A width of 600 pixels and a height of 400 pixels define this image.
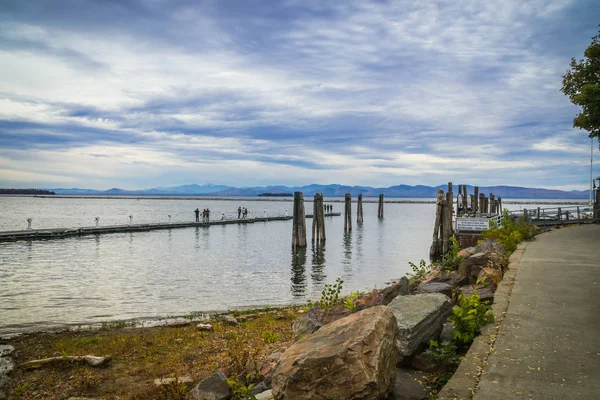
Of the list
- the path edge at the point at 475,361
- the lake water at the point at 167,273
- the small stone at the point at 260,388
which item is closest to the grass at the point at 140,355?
the small stone at the point at 260,388

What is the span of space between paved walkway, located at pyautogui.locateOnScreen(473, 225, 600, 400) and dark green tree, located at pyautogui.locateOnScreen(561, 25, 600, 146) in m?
13.3

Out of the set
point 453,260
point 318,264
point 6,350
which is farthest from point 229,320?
point 318,264

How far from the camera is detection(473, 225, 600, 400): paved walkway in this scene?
4.66 meters

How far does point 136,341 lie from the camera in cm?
1131

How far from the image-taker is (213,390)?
6.55 meters

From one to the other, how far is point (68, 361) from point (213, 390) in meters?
4.93

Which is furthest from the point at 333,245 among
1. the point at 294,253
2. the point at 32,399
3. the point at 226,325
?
the point at 32,399

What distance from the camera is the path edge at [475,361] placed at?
4641 millimetres

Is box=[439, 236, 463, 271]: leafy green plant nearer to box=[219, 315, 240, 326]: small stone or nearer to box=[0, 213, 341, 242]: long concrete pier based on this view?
box=[219, 315, 240, 326]: small stone

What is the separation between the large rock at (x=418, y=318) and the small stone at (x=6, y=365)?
8104mm

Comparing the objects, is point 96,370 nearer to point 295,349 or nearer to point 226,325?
point 226,325

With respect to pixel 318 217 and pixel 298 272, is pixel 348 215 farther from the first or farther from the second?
pixel 298 272

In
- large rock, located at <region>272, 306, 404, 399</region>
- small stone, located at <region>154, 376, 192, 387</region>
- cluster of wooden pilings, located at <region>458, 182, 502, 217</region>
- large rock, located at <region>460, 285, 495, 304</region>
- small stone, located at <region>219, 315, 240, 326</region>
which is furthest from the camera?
cluster of wooden pilings, located at <region>458, 182, 502, 217</region>

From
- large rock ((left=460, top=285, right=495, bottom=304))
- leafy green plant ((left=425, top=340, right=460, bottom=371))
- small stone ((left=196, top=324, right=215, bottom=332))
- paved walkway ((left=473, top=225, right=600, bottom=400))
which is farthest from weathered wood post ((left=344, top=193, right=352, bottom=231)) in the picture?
leafy green plant ((left=425, top=340, right=460, bottom=371))
